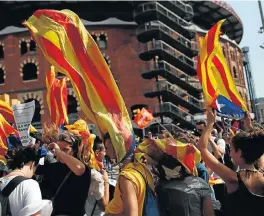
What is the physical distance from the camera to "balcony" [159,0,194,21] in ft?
92.3

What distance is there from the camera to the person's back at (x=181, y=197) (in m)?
3.29

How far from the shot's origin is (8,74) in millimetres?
30516

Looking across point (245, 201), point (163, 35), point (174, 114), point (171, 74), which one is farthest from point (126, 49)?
point (245, 201)

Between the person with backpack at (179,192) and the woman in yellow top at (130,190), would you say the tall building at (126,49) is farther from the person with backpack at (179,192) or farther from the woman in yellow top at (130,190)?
the woman in yellow top at (130,190)

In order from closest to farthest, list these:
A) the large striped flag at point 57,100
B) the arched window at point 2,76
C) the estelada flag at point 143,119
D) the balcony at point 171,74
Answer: the large striped flag at point 57,100 → the estelada flag at point 143,119 → the balcony at point 171,74 → the arched window at point 2,76

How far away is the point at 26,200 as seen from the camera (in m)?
2.84

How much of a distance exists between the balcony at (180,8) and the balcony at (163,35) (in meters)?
1.87

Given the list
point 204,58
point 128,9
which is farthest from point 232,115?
point 128,9

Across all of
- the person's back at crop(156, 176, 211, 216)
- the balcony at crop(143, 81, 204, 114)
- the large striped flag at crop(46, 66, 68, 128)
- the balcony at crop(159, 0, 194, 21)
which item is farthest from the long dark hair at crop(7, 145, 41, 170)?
the balcony at crop(159, 0, 194, 21)

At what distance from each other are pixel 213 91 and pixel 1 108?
4673mm

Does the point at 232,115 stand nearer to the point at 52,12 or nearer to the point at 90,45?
the point at 90,45

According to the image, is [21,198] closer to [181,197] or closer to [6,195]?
Result: [6,195]

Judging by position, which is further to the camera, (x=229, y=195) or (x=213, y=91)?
(x=213, y=91)

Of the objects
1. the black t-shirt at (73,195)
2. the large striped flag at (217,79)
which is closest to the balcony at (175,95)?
the large striped flag at (217,79)
